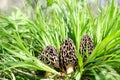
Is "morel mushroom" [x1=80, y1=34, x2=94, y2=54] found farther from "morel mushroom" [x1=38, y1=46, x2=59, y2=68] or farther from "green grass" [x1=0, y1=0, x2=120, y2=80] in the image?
"morel mushroom" [x1=38, y1=46, x2=59, y2=68]

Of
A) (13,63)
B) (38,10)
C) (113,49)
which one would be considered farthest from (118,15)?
(13,63)

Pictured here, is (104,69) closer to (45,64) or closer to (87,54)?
(87,54)

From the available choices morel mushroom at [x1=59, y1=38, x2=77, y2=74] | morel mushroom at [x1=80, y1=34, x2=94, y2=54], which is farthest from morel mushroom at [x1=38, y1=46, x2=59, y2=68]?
morel mushroom at [x1=80, y1=34, x2=94, y2=54]

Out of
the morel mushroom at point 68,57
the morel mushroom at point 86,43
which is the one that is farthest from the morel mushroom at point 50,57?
the morel mushroom at point 86,43

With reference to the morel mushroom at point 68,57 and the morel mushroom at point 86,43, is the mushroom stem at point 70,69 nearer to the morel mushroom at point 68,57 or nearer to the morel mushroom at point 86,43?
the morel mushroom at point 68,57

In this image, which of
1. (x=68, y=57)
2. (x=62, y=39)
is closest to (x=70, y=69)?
(x=68, y=57)

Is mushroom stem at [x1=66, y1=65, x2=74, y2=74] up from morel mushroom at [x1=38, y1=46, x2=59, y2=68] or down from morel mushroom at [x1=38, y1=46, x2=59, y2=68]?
down
